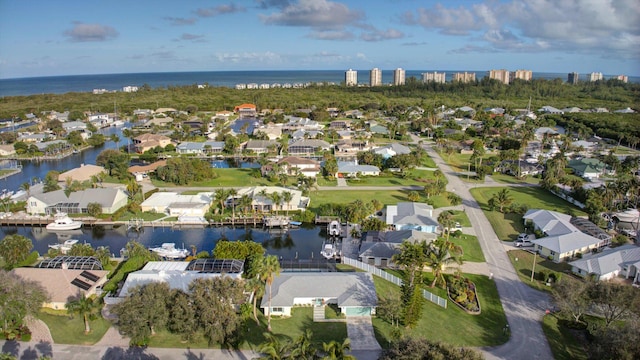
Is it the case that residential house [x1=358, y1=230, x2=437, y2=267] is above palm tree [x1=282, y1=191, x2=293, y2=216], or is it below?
below

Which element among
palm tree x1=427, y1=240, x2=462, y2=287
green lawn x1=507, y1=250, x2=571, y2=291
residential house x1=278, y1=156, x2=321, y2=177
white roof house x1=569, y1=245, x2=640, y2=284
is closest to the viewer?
palm tree x1=427, y1=240, x2=462, y2=287

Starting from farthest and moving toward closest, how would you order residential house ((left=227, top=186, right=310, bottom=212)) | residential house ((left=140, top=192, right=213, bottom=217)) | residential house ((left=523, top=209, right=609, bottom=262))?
residential house ((left=227, top=186, right=310, bottom=212))
residential house ((left=140, top=192, right=213, bottom=217))
residential house ((left=523, top=209, right=609, bottom=262))

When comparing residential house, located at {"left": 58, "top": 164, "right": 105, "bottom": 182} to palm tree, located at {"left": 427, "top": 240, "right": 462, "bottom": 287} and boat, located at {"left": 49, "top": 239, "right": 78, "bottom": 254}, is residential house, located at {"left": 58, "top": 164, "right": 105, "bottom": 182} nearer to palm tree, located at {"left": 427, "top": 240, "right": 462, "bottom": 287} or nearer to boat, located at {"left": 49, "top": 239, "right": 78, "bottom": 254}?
boat, located at {"left": 49, "top": 239, "right": 78, "bottom": 254}

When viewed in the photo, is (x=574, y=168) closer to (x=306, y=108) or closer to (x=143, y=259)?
(x=143, y=259)

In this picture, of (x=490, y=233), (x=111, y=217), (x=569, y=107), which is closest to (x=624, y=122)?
(x=569, y=107)

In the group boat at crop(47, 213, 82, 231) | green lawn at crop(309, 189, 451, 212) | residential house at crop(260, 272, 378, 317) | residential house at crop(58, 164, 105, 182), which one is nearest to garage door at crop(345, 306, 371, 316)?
residential house at crop(260, 272, 378, 317)

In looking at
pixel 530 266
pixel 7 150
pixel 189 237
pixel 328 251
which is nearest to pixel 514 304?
pixel 530 266

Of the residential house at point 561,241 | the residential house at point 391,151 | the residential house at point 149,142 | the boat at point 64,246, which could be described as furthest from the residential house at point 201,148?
the residential house at point 561,241

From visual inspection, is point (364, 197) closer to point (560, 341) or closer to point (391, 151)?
point (391, 151)
